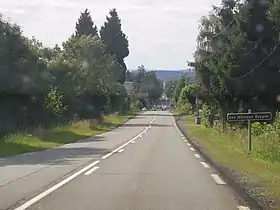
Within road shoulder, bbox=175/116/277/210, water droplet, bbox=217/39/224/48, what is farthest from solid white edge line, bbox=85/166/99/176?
water droplet, bbox=217/39/224/48

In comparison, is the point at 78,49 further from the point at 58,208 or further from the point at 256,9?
the point at 58,208

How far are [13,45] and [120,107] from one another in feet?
252

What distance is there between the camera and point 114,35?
11062 centimetres

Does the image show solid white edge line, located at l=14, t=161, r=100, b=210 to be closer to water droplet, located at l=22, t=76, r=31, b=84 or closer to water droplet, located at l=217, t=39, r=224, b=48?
water droplet, located at l=22, t=76, r=31, b=84

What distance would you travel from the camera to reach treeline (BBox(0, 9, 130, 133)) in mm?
36250

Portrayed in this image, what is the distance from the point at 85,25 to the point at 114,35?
546 centimetres

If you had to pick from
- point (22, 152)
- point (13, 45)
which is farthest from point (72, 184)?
point (13, 45)

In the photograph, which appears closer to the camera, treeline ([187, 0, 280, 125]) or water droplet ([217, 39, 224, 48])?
treeline ([187, 0, 280, 125])

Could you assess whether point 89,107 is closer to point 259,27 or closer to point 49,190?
point 259,27

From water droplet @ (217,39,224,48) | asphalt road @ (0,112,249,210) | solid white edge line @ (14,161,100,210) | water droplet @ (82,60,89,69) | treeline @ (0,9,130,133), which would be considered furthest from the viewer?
water droplet @ (82,60,89,69)

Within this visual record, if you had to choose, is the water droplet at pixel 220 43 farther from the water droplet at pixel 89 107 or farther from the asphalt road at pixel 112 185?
the asphalt road at pixel 112 185

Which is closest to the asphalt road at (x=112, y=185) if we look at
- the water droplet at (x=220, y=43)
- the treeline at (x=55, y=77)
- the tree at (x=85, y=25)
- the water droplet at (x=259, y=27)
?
the treeline at (x=55, y=77)

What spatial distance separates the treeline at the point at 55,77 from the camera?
119 ft

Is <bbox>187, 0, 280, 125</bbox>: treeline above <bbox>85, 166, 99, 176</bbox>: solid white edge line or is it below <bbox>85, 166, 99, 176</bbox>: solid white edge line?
above
